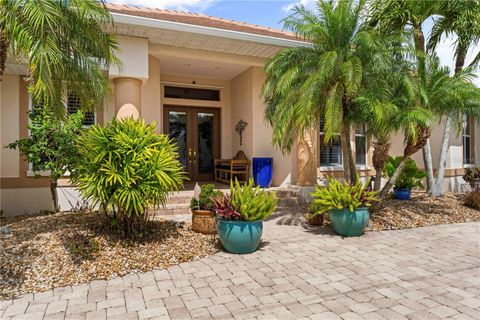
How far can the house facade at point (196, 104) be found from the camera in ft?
26.0

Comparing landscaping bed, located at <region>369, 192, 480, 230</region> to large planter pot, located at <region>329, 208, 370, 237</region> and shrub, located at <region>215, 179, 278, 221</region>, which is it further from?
shrub, located at <region>215, 179, 278, 221</region>

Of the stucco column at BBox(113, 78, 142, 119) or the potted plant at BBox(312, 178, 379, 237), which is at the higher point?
the stucco column at BBox(113, 78, 142, 119)

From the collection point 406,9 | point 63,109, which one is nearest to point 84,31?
point 63,109

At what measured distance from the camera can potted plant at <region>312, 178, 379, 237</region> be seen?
20.5 feet

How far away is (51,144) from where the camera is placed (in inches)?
273

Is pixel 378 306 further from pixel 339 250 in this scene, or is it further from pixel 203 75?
pixel 203 75

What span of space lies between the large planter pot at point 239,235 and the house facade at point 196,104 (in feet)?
12.8

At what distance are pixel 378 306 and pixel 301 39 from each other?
25.6 ft

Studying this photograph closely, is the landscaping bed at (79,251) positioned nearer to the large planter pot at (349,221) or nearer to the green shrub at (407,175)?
the large planter pot at (349,221)

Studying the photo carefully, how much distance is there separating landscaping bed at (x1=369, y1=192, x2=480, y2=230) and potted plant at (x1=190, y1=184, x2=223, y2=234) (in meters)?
3.67

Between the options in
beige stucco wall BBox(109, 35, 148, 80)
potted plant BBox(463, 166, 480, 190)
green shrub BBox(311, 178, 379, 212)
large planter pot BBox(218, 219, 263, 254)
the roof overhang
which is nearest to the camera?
large planter pot BBox(218, 219, 263, 254)

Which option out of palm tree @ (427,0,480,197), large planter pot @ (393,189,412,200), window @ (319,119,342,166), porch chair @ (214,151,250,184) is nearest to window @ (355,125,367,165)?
window @ (319,119,342,166)

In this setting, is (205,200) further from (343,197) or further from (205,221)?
(343,197)

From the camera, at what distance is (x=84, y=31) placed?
5.35m
